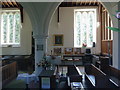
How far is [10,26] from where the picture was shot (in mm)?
11680

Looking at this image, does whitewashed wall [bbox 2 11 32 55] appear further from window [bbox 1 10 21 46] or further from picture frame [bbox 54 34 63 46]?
picture frame [bbox 54 34 63 46]

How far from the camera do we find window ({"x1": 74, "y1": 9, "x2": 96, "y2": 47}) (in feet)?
36.7

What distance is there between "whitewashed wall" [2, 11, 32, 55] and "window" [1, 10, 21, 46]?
0.56 m

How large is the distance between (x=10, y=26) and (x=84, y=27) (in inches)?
205

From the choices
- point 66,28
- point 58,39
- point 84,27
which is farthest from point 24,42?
point 84,27

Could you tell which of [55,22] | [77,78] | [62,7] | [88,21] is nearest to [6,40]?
[55,22]

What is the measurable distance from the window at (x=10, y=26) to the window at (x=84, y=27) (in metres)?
4.06

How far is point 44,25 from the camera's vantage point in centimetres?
611

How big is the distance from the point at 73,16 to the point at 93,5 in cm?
152

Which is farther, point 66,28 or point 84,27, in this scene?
point 84,27

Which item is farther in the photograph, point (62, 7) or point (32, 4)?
point (62, 7)

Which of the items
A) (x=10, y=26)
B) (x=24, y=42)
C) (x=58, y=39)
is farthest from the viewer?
(x=10, y=26)

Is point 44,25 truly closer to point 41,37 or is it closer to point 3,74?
point 41,37

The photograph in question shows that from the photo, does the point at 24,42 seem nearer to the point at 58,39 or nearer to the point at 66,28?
the point at 58,39
